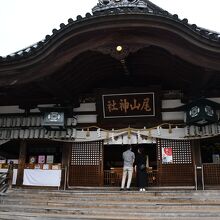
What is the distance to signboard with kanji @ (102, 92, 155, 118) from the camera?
11373 millimetres

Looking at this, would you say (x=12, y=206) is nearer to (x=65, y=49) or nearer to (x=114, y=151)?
(x=65, y=49)

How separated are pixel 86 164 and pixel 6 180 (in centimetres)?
264

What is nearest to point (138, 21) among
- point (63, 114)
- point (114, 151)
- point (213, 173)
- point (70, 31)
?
point (70, 31)

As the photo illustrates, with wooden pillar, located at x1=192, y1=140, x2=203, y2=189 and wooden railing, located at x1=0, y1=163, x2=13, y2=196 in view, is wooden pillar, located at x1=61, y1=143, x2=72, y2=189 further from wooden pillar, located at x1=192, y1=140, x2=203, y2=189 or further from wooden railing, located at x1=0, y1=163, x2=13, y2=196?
wooden pillar, located at x1=192, y1=140, x2=203, y2=189

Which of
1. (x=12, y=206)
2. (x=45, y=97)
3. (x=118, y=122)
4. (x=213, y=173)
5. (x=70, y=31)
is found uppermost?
(x=70, y=31)

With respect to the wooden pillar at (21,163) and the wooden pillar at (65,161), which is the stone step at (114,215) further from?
the wooden pillar at (21,163)

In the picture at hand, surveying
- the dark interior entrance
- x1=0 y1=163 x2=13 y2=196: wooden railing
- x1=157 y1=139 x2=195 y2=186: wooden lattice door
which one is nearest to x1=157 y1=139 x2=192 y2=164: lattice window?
x1=157 y1=139 x2=195 y2=186: wooden lattice door

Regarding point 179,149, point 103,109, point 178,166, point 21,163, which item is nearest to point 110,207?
point 178,166

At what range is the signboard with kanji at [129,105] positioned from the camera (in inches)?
448

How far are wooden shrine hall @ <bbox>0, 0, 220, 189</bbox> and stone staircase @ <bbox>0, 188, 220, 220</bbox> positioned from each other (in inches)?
73.6

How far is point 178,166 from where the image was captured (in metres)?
11.0

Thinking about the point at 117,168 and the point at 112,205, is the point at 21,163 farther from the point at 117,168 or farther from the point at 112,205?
the point at 112,205

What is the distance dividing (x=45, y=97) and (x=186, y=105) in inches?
193

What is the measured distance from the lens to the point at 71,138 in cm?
1154
